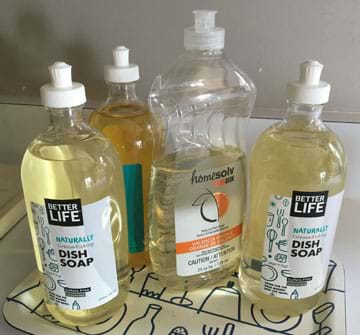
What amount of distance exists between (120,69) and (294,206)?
0.24 metres

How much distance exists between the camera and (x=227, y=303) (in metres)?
0.57

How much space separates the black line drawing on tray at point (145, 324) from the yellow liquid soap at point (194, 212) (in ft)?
0.15

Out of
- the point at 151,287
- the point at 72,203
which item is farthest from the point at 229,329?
the point at 72,203

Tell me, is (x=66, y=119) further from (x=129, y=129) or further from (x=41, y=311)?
(x=41, y=311)

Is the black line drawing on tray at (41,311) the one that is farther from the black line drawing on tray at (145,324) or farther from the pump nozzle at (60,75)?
the pump nozzle at (60,75)

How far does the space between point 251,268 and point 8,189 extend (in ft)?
1.43

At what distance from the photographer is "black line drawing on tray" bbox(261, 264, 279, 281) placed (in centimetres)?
53

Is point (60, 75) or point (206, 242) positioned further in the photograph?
point (206, 242)

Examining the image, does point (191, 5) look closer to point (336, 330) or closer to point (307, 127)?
point (307, 127)

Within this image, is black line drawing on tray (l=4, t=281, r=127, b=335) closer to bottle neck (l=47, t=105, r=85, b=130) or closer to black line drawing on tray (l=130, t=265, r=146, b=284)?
black line drawing on tray (l=130, t=265, r=146, b=284)

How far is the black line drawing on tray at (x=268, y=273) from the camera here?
53 cm

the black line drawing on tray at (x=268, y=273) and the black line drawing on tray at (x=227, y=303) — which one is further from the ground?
the black line drawing on tray at (x=268, y=273)

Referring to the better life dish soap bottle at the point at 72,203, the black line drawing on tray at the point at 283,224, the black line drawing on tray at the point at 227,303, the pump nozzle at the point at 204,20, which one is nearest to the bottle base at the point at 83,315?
the better life dish soap bottle at the point at 72,203

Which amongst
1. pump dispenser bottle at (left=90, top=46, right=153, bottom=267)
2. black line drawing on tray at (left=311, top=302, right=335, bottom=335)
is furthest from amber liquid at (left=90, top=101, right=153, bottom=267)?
black line drawing on tray at (left=311, top=302, right=335, bottom=335)
